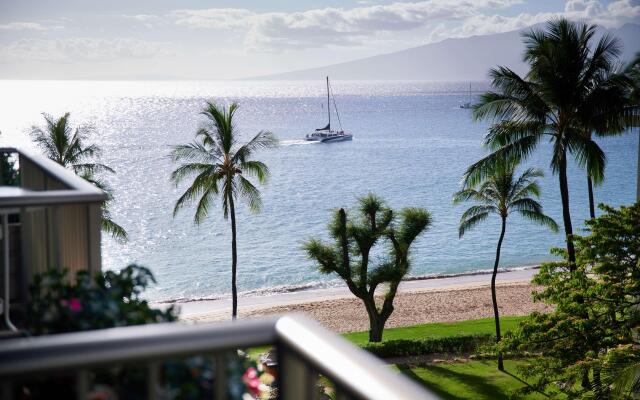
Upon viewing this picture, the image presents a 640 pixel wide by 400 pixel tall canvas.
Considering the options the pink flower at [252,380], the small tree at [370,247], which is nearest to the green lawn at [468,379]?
the small tree at [370,247]

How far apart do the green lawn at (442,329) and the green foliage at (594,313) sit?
14.3 metres

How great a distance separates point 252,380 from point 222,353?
876 millimetres

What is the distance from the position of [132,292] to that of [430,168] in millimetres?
80469

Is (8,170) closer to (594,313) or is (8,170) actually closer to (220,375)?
(220,375)

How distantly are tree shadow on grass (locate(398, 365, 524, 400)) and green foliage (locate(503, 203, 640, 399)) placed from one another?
240 inches

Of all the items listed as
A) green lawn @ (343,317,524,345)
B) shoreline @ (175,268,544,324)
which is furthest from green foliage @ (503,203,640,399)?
shoreline @ (175,268,544,324)

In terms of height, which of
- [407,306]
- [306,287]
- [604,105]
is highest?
[604,105]

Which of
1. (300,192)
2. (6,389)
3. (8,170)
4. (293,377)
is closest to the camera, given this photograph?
(6,389)

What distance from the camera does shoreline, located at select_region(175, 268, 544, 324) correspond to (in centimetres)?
3203

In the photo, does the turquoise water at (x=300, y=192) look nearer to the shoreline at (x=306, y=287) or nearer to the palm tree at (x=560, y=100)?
the shoreline at (x=306, y=287)

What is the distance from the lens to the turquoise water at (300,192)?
46.1 m

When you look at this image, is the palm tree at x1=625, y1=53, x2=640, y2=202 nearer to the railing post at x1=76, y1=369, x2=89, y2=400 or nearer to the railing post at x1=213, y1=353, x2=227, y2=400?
the railing post at x1=213, y1=353, x2=227, y2=400

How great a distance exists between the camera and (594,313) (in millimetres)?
12594

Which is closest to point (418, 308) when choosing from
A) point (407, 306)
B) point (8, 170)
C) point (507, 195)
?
point (407, 306)
